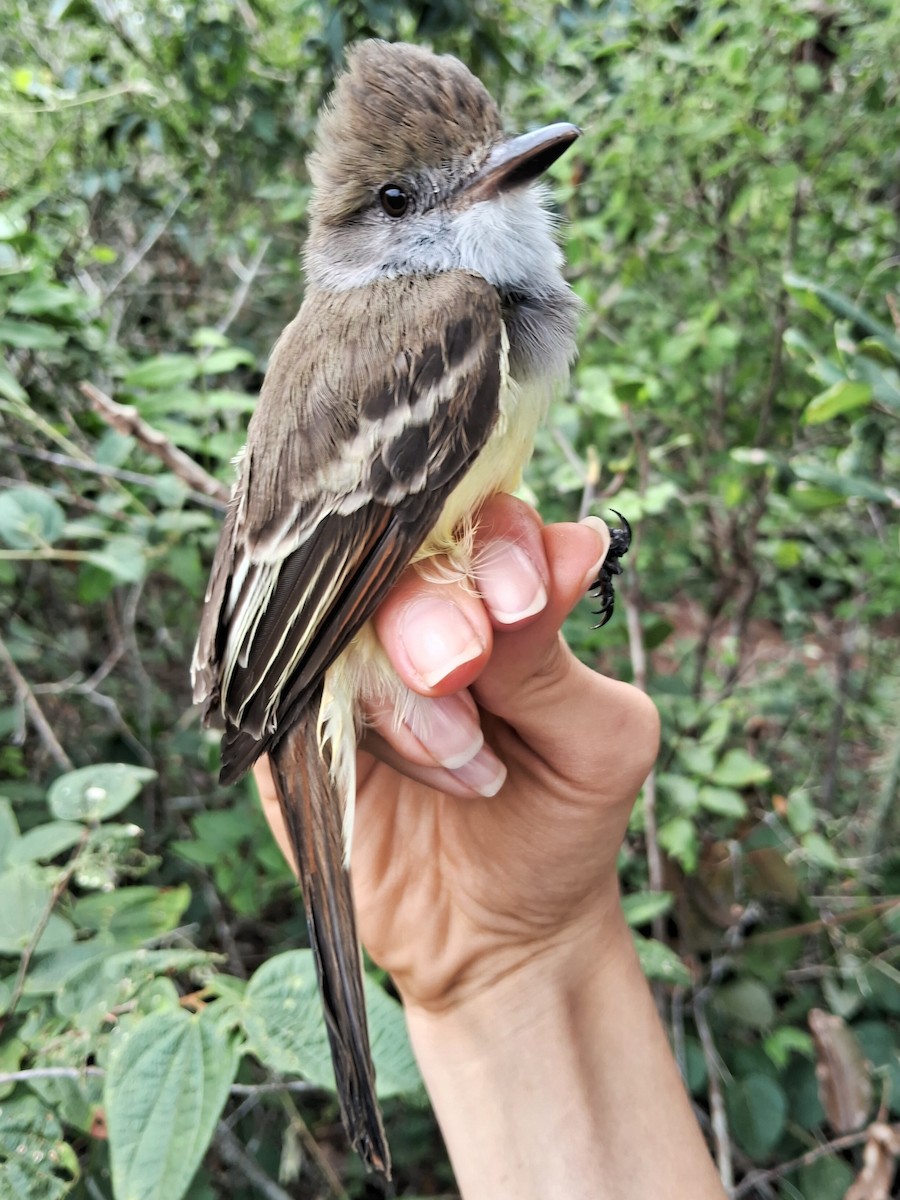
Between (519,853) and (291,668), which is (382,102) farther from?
(519,853)

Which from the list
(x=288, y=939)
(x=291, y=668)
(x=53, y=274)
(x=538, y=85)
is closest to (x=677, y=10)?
(x=538, y=85)

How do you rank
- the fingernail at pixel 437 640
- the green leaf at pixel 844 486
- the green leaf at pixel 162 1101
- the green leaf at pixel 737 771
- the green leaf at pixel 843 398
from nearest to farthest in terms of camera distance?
the green leaf at pixel 162 1101 → the fingernail at pixel 437 640 → the green leaf at pixel 843 398 → the green leaf at pixel 844 486 → the green leaf at pixel 737 771

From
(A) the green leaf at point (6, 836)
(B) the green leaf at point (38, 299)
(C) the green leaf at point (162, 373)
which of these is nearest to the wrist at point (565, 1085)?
(A) the green leaf at point (6, 836)

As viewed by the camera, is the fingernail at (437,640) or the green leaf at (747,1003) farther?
the green leaf at (747,1003)

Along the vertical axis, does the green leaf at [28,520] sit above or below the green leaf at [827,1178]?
above

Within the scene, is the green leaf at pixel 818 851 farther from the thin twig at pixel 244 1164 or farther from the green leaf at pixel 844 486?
the thin twig at pixel 244 1164

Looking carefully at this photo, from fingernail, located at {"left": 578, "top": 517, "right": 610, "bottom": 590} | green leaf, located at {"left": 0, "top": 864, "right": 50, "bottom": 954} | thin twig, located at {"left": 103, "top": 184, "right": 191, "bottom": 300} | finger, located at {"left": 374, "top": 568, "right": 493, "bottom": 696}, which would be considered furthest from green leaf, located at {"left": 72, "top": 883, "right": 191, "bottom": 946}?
thin twig, located at {"left": 103, "top": 184, "right": 191, "bottom": 300}
